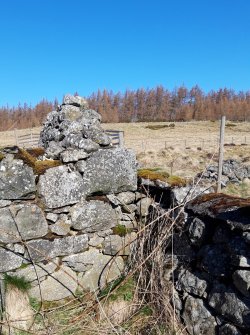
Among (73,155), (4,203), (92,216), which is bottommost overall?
(92,216)

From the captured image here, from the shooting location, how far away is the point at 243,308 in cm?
265

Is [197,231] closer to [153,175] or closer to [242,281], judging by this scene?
[242,281]

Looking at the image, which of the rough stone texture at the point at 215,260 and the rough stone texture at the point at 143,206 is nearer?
the rough stone texture at the point at 215,260

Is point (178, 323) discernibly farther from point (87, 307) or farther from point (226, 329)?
point (87, 307)

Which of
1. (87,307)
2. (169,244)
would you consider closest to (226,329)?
(169,244)

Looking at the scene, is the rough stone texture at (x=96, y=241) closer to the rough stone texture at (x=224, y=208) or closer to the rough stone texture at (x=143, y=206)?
the rough stone texture at (x=143, y=206)

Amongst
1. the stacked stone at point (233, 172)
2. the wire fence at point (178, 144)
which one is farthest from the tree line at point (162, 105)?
the stacked stone at point (233, 172)

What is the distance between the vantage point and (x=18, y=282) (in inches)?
136

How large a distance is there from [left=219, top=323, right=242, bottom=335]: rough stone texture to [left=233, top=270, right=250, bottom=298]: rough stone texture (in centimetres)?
34

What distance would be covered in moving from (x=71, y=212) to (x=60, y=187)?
32cm

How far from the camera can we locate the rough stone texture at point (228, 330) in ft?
8.93

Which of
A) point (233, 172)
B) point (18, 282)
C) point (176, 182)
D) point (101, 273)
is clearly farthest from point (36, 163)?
point (233, 172)

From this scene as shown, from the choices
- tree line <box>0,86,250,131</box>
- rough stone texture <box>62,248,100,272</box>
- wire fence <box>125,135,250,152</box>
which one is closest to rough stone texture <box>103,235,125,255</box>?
rough stone texture <box>62,248,100,272</box>

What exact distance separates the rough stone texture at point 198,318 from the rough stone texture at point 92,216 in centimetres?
123
